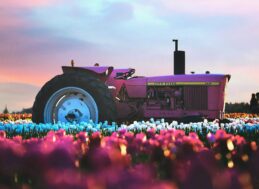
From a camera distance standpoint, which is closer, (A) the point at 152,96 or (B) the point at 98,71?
(B) the point at 98,71

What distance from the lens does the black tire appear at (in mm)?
10336

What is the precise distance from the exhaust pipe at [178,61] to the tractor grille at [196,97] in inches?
46.2

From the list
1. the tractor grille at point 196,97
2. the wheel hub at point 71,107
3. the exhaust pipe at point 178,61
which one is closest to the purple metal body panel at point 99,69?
the wheel hub at point 71,107

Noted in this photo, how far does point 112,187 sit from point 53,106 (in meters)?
9.56

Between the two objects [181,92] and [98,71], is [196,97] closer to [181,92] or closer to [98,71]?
[181,92]

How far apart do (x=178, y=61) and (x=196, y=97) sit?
57.4 inches

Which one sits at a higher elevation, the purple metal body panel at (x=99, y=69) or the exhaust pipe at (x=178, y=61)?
the exhaust pipe at (x=178, y=61)

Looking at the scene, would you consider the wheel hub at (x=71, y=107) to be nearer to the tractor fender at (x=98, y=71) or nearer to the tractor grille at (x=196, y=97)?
the tractor fender at (x=98, y=71)

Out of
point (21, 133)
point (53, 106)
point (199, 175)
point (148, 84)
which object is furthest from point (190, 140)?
point (148, 84)

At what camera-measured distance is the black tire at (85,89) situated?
10.3 metres

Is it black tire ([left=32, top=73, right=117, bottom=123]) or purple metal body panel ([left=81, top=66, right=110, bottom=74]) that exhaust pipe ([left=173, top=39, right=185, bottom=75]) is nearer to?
purple metal body panel ([left=81, top=66, right=110, bottom=74])

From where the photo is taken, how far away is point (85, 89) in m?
10.5

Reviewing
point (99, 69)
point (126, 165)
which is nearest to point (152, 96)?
point (99, 69)

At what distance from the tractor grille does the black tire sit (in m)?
2.32
